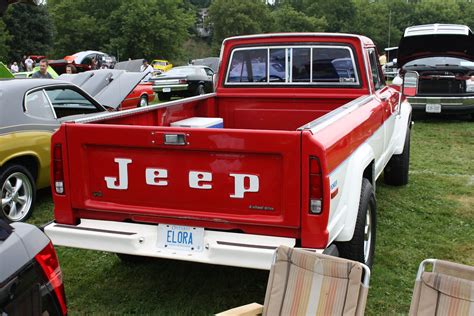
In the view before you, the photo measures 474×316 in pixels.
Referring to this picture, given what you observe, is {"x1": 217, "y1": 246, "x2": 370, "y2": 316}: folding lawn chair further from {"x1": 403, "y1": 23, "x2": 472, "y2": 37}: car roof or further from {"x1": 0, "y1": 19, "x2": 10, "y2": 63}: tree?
{"x1": 0, "y1": 19, "x2": 10, "y2": 63}: tree

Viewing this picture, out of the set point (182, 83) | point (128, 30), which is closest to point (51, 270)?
point (182, 83)

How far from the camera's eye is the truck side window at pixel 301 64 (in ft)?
18.1

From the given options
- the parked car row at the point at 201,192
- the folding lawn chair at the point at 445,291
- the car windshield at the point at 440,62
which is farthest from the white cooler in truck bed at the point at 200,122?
the car windshield at the point at 440,62

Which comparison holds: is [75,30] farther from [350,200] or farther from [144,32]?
[350,200]

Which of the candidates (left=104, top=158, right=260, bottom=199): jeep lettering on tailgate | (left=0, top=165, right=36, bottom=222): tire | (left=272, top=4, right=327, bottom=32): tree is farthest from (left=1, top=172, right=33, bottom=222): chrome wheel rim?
(left=272, top=4, right=327, bottom=32): tree

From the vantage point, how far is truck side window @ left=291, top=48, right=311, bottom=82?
18.1 ft

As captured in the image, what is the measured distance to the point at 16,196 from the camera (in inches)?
220

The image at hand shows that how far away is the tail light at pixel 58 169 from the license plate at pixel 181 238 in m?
0.78

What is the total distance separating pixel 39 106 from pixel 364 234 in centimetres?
407

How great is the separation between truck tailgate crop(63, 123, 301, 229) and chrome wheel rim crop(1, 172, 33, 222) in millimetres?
2270

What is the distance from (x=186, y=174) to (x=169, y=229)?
0.40 meters

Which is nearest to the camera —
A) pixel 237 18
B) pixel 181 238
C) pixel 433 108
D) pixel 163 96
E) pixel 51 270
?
pixel 51 270

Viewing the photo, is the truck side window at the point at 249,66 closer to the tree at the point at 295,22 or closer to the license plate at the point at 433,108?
the license plate at the point at 433,108

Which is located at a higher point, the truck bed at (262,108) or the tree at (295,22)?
the tree at (295,22)
